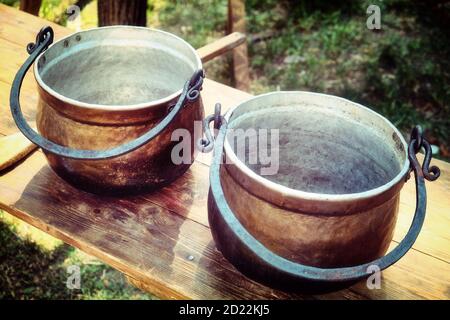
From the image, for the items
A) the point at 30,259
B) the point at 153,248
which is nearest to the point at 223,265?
the point at 153,248

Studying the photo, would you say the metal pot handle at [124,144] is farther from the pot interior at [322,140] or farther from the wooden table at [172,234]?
the wooden table at [172,234]

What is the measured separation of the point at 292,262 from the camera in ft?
3.57

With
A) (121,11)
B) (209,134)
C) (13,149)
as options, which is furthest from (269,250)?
(121,11)

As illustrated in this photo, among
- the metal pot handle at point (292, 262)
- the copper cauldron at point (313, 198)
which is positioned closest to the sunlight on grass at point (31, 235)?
the copper cauldron at point (313, 198)

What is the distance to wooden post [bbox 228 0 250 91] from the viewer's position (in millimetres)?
3449

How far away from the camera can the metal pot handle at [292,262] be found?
3.58 ft

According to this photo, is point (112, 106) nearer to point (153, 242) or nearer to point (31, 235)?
point (153, 242)

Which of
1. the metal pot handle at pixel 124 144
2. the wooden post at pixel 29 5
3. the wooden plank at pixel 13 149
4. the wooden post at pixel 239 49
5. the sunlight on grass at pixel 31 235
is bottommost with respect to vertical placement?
the sunlight on grass at pixel 31 235

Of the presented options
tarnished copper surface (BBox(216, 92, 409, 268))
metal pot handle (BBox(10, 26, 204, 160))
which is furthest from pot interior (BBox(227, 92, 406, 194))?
metal pot handle (BBox(10, 26, 204, 160))

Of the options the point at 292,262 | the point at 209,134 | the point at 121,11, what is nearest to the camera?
the point at 292,262

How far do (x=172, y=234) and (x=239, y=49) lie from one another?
Result: 2.27 metres

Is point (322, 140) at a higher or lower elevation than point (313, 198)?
lower

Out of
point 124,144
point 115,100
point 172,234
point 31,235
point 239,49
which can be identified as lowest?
point 31,235

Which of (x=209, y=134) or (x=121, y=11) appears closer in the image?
(x=209, y=134)
